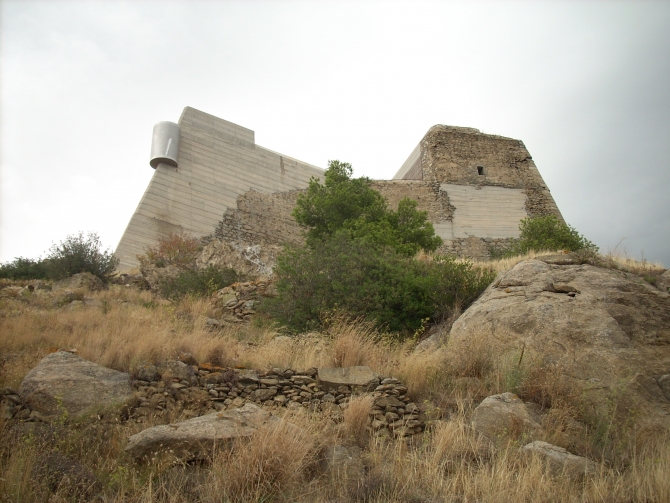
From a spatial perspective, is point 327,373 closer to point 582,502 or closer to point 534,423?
point 534,423

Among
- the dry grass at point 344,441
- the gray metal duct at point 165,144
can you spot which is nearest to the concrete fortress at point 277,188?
the gray metal duct at point 165,144

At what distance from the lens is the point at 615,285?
7031 millimetres

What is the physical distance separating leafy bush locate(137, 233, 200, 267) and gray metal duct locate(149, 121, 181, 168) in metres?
2.92

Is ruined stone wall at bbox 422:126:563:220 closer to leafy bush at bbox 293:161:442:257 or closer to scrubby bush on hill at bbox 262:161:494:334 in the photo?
leafy bush at bbox 293:161:442:257

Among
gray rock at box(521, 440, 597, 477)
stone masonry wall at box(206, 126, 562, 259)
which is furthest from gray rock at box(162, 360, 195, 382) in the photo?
stone masonry wall at box(206, 126, 562, 259)

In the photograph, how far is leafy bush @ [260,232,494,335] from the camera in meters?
8.21

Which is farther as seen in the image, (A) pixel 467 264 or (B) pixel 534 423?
(A) pixel 467 264

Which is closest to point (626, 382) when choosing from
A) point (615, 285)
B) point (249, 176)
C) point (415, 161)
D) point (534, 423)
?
point (534, 423)

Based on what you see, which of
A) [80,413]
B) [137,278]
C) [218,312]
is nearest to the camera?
[80,413]

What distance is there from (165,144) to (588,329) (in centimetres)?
1524

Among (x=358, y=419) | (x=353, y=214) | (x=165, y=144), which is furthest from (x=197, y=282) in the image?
(x=358, y=419)

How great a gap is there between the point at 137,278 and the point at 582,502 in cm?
1245

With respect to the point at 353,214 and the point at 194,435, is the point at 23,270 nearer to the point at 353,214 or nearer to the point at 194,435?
the point at 353,214

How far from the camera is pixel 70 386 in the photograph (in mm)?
4652
